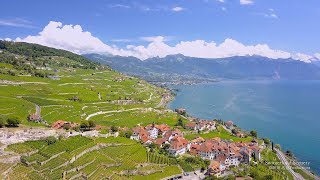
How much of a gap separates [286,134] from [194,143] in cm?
4969

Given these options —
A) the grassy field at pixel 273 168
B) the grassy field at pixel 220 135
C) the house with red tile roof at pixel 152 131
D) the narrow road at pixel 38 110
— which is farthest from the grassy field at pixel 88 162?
the grassy field at pixel 220 135

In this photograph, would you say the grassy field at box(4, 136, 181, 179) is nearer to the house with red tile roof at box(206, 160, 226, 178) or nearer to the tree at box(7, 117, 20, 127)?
the house with red tile roof at box(206, 160, 226, 178)

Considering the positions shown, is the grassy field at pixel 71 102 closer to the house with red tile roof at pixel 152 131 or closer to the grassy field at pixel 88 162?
the house with red tile roof at pixel 152 131

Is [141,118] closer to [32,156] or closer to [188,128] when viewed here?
[188,128]

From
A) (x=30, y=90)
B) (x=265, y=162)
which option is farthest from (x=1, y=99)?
(x=265, y=162)

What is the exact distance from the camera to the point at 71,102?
325 ft

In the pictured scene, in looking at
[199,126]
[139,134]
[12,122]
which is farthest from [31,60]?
[12,122]

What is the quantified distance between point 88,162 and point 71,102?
5006 cm

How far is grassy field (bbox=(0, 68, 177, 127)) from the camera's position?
271 feet

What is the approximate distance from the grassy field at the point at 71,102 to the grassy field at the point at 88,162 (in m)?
16.7

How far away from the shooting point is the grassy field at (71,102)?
82688mm

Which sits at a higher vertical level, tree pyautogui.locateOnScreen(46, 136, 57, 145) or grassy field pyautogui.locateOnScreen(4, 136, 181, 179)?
tree pyautogui.locateOnScreen(46, 136, 57, 145)

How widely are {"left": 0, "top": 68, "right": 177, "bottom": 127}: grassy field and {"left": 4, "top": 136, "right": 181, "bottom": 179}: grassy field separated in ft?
54.8

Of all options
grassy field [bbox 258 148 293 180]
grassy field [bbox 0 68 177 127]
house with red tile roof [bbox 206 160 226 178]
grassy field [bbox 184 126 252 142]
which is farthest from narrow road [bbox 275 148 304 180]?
grassy field [bbox 0 68 177 127]
